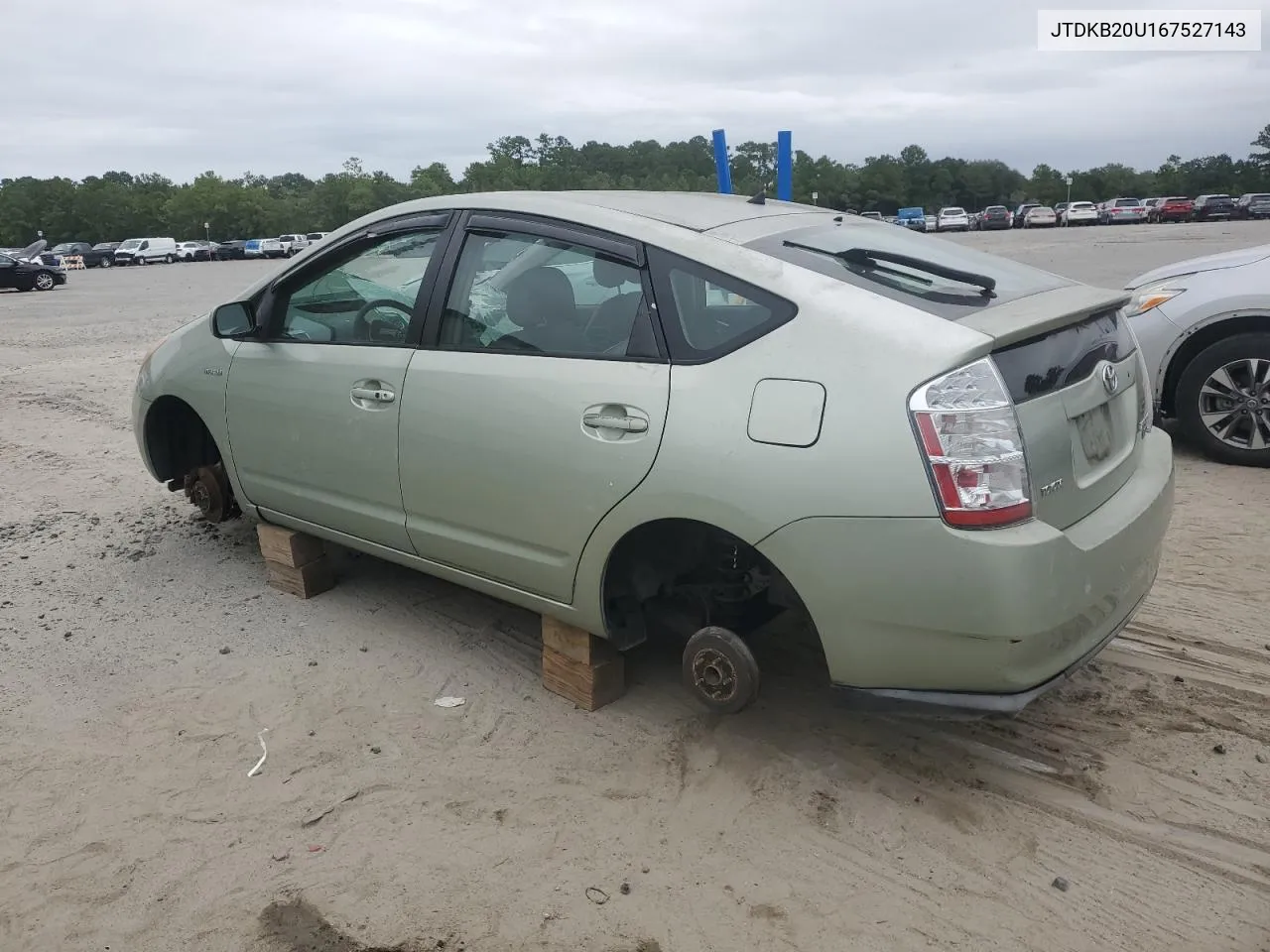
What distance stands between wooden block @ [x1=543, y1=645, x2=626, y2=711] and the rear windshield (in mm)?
1482

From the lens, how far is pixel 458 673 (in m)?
3.63

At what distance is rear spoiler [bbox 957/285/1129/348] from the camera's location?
2.51 metres

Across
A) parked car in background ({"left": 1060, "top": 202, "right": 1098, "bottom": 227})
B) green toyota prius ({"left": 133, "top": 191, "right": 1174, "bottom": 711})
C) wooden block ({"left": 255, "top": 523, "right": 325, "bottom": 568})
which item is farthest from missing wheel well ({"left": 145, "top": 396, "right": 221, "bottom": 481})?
parked car in background ({"left": 1060, "top": 202, "right": 1098, "bottom": 227})

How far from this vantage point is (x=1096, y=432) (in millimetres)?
2754

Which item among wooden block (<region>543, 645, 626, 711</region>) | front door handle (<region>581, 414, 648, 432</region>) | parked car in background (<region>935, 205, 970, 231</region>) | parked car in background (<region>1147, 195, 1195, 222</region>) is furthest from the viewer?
parked car in background (<region>935, 205, 970, 231</region>)

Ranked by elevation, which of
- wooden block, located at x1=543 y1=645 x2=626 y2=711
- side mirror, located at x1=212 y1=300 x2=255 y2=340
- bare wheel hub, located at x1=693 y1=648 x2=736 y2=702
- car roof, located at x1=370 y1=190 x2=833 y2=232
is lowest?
wooden block, located at x1=543 y1=645 x2=626 y2=711

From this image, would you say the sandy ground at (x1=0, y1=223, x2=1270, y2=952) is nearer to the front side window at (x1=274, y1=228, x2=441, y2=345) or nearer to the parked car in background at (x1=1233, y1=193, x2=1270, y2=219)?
the front side window at (x1=274, y1=228, x2=441, y2=345)

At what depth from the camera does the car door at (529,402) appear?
2.88 meters

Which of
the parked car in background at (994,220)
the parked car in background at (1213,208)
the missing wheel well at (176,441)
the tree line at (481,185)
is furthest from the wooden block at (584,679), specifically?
the tree line at (481,185)

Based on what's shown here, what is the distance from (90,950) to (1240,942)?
2725 millimetres

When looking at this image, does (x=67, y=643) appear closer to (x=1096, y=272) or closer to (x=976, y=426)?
(x=976, y=426)

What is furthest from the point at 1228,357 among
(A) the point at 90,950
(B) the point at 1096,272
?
(B) the point at 1096,272

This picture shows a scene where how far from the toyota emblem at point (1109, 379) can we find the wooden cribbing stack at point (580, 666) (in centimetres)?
177

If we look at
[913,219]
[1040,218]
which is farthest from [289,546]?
[913,219]
